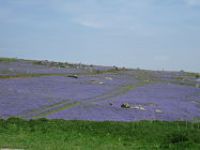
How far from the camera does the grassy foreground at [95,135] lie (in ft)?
75.4

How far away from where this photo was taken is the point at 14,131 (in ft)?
89.2

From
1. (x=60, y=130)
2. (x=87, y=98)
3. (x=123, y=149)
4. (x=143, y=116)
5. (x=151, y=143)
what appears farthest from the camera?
(x=87, y=98)

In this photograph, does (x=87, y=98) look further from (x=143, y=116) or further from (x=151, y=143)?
(x=151, y=143)

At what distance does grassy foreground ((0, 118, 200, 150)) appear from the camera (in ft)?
75.4

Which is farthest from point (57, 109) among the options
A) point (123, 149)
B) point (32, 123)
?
point (123, 149)

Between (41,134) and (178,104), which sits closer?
(41,134)

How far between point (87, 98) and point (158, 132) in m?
31.1

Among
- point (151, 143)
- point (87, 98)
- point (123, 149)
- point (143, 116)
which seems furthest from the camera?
point (87, 98)

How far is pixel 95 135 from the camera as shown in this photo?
27.7 meters

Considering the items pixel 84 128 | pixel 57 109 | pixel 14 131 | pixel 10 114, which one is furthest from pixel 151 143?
pixel 57 109

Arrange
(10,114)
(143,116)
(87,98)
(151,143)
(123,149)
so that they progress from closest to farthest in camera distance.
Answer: (123,149) → (151,143) → (10,114) → (143,116) → (87,98)

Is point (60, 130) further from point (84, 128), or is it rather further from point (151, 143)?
point (151, 143)

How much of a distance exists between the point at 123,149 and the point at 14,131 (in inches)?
318

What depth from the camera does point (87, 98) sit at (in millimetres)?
59344
